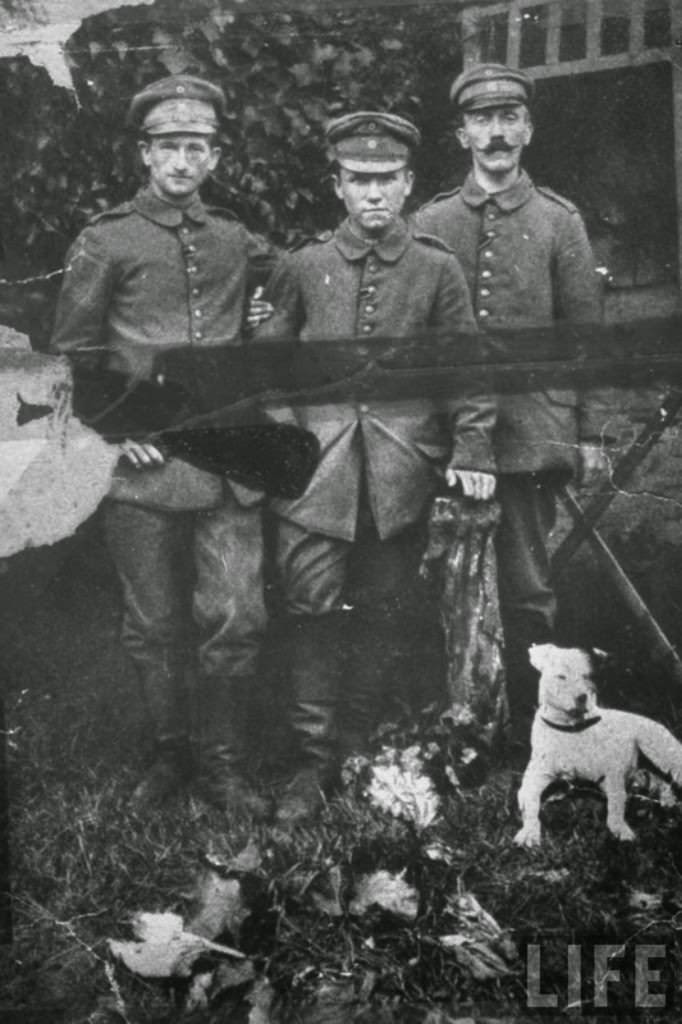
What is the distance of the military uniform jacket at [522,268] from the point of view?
13.8ft

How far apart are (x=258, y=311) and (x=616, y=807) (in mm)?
1913

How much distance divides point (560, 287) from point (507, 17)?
0.86 metres

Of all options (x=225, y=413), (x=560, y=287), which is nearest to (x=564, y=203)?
(x=560, y=287)

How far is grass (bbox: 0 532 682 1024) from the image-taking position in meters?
3.99

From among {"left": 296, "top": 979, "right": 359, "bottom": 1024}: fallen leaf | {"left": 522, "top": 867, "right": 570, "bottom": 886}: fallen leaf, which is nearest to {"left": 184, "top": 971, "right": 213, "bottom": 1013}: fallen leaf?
{"left": 296, "top": 979, "right": 359, "bottom": 1024}: fallen leaf

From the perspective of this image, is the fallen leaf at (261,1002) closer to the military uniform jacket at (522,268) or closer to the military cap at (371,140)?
the military uniform jacket at (522,268)

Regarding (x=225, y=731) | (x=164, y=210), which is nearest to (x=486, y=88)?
(x=164, y=210)

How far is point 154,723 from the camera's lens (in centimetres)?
428

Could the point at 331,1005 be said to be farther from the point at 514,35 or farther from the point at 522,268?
the point at 514,35

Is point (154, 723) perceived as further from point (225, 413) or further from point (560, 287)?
point (560, 287)

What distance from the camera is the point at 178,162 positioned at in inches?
165

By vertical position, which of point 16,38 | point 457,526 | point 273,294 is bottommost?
point 457,526

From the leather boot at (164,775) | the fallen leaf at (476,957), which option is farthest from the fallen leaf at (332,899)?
the leather boot at (164,775)

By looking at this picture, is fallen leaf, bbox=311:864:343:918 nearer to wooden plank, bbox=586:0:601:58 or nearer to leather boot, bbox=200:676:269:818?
leather boot, bbox=200:676:269:818
